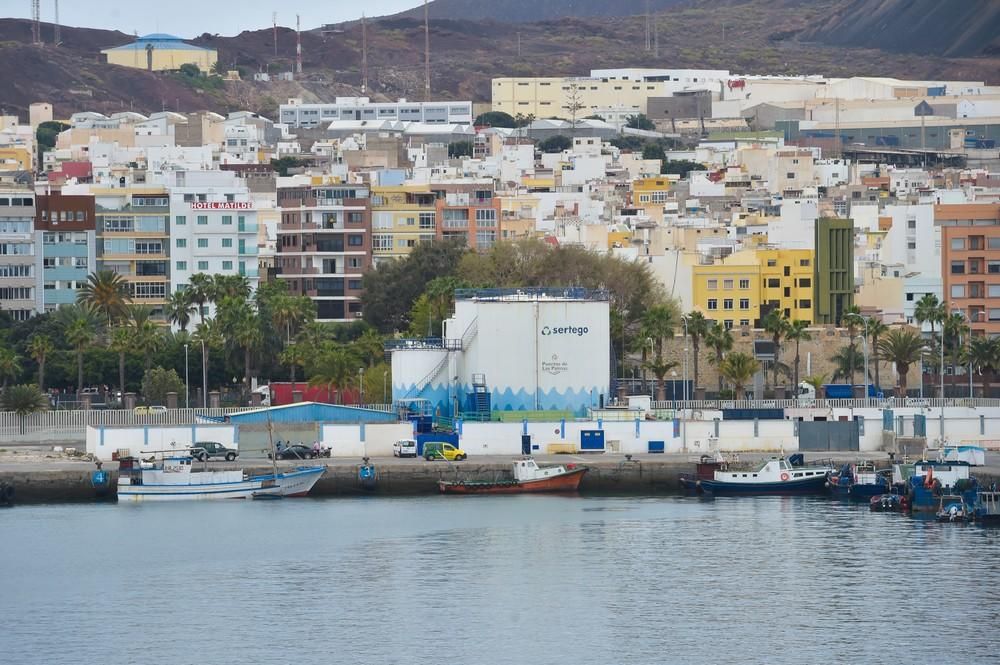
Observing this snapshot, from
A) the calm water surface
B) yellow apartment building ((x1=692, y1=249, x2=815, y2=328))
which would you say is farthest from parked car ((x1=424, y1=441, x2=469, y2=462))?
yellow apartment building ((x1=692, y1=249, x2=815, y2=328))

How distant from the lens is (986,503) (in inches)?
2793

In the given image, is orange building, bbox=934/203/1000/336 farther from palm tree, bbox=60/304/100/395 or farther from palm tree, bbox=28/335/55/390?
palm tree, bbox=28/335/55/390

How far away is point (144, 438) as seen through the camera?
265 ft

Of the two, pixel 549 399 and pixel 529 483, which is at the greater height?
pixel 549 399

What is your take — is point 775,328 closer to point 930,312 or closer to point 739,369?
point 930,312

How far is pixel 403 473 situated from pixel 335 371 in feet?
52.8

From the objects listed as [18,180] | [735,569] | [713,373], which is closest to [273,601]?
[735,569]

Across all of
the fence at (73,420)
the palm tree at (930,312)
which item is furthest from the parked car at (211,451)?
the palm tree at (930,312)

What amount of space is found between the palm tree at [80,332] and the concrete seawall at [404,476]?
1901 centimetres

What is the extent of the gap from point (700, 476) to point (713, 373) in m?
28.1

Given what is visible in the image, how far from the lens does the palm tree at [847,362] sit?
4129 inches

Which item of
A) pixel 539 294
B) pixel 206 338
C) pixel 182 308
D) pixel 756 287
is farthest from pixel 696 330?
pixel 182 308

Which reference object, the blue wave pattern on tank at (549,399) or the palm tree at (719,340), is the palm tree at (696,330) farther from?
the blue wave pattern on tank at (549,399)

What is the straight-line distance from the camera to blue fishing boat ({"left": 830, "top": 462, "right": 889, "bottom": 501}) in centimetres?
7581
